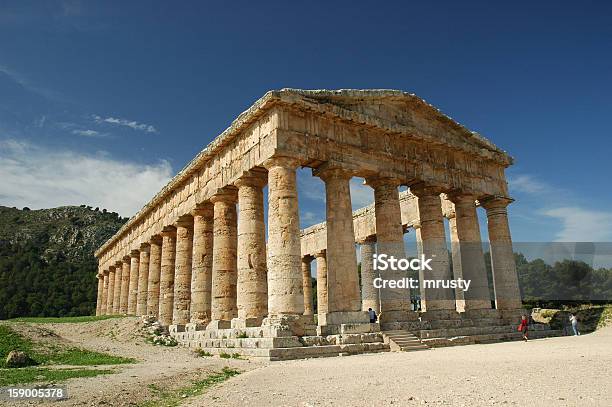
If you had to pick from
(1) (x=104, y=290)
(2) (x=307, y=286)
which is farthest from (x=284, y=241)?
(1) (x=104, y=290)

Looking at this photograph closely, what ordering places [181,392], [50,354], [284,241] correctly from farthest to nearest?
[284,241] < [50,354] < [181,392]

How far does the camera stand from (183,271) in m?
27.1

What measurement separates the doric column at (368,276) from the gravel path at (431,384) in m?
17.8

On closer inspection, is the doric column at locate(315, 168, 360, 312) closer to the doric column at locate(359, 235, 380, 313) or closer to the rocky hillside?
the doric column at locate(359, 235, 380, 313)

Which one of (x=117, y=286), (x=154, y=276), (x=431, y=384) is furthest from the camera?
(x=117, y=286)

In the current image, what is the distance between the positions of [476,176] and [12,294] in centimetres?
7423

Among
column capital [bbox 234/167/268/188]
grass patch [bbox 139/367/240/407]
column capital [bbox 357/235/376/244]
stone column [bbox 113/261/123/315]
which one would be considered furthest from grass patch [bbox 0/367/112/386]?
stone column [bbox 113/261/123/315]

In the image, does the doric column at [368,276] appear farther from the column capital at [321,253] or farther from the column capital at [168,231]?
the column capital at [168,231]

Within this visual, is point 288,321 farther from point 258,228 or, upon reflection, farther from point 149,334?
point 149,334

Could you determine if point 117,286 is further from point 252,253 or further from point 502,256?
point 502,256

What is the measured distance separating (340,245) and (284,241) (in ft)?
8.68

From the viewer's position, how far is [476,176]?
25.5 m

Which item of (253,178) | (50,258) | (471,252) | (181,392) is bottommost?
(181,392)

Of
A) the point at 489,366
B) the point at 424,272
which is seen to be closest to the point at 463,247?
the point at 424,272
